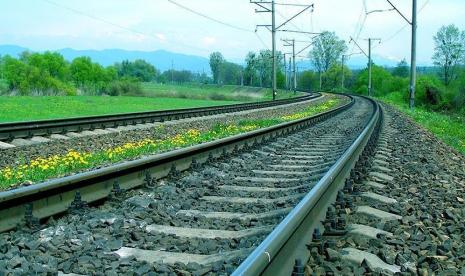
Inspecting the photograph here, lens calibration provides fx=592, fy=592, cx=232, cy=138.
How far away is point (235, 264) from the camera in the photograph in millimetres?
3783

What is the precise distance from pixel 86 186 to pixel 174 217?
3.17 feet

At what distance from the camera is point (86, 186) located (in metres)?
5.70

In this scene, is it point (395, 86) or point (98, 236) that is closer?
point (98, 236)

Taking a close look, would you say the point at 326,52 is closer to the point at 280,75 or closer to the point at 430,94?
the point at 280,75

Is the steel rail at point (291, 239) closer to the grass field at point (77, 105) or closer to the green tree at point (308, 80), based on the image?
the grass field at point (77, 105)

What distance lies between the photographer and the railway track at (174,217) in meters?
3.82

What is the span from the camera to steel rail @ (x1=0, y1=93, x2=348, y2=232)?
4742mm

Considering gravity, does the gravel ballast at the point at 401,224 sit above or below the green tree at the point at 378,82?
above

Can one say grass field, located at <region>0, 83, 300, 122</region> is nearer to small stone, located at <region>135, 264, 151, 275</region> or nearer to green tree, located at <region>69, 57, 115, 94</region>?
small stone, located at <region>135, 264, 151, 275</region>

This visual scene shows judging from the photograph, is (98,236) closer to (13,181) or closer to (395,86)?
(13,181)

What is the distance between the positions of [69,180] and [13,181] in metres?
2.33

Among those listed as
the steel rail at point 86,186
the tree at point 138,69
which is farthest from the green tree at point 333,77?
the steel rail at point 86,186

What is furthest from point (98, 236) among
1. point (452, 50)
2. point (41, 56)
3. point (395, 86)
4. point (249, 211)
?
point (452, 50)

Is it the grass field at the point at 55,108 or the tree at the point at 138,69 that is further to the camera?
the tree at the point at 138,69
